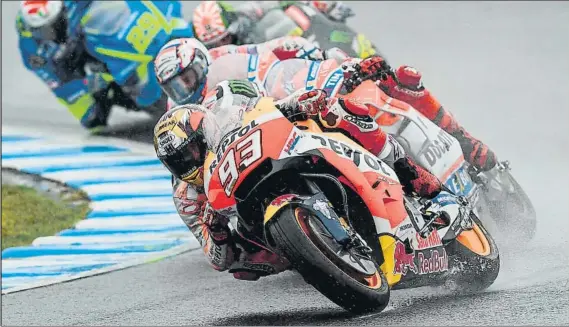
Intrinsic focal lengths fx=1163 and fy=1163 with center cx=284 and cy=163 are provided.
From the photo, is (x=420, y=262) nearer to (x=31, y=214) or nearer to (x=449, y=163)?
(x=449, y=163)

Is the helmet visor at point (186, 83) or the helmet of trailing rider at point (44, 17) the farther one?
the helmet of trailing rider at point (44, 17)

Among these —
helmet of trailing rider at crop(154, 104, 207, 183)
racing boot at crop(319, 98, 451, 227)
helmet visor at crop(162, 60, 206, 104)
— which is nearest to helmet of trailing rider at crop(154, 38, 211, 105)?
helmet visor at crop(162, 60, 206, 104)

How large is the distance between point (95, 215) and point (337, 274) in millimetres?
5318

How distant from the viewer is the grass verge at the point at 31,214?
9953mm

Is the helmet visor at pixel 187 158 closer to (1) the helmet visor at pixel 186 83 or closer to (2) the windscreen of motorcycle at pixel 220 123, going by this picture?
(2) the windscreen of motorcycle at pixel 220 123

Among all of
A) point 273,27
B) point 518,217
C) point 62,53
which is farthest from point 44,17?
point 518,217

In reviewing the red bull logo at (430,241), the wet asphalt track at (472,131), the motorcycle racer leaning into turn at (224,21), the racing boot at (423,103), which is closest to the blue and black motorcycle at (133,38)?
the wet asphalt track at (472,131)

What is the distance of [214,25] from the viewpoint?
11609 mm

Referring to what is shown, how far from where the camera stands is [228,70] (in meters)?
8.52

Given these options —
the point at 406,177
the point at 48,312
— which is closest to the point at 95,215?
the point at 48,312

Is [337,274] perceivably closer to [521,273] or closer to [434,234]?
[434,234]

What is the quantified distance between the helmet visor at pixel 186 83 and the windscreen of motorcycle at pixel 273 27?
14.4 feet

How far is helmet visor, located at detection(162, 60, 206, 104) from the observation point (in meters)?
7.80

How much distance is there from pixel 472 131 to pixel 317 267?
6217 millimetres
